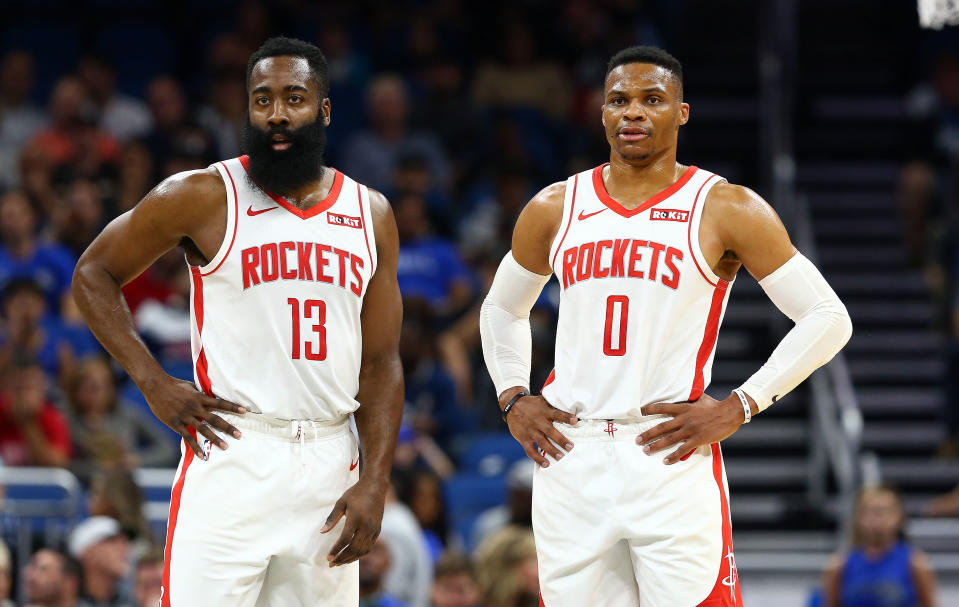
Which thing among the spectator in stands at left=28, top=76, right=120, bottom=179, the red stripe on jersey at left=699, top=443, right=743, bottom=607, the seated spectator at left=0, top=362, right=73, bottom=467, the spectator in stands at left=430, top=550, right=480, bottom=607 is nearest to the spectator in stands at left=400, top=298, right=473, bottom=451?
the spectator in stands at left=430, top=550, right=480, bottom=607

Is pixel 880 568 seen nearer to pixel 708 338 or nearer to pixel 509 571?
pixel 509 571

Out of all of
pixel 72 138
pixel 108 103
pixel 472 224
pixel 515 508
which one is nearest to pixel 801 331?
pixel 515 508

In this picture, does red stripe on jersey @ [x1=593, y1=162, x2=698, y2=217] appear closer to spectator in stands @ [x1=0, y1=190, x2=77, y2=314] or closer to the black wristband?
the black wristband

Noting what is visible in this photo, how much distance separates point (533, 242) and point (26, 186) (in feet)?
22.6

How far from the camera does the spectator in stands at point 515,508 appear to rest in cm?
805

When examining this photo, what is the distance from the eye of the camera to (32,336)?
9.31 metres

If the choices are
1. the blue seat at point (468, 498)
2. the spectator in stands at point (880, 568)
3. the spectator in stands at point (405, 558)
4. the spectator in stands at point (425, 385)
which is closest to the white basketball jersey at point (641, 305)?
the spectator in stands at point (405, 558)

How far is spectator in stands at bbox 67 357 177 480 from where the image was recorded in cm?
871

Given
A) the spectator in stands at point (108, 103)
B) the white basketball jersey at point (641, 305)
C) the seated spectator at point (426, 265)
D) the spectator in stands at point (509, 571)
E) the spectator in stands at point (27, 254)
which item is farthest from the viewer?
the spectator in stands at point (108, 103)

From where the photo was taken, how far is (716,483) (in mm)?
4586

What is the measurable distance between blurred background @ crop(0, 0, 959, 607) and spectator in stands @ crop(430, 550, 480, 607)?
12 millimetres

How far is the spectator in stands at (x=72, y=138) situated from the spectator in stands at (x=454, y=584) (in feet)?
16.4

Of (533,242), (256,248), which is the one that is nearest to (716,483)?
(533,242)

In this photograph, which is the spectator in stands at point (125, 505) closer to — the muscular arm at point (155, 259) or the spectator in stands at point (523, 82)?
the muscular arm at point (155, 259)
